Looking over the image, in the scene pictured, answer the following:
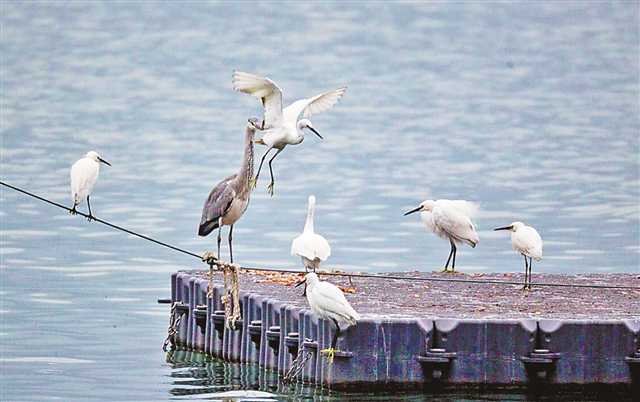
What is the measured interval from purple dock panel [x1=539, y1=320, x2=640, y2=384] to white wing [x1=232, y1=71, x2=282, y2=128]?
491 cm

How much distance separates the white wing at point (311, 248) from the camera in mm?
20938

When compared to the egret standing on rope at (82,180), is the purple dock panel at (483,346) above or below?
below

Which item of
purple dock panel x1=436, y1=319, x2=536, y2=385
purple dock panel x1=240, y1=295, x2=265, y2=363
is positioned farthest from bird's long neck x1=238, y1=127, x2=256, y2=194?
purple dock panel x1=436, y1=319, x2=536, y2=385

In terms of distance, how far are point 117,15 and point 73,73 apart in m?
29.3

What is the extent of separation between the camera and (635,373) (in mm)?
18422

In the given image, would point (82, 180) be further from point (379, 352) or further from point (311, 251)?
point (379, 352)

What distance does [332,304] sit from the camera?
17.8 meters

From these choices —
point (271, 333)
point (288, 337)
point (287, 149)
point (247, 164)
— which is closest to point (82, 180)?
point (247, 164)

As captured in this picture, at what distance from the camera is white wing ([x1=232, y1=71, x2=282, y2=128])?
21.6m

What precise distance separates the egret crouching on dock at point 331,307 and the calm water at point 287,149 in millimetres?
858

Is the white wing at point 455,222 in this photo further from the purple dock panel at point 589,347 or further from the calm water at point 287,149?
the purple dock panel at point 589,347

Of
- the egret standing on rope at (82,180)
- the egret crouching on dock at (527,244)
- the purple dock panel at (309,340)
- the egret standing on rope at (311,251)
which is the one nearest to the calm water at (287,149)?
the purple dock panel at (309,340)

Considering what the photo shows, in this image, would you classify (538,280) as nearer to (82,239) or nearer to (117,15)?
(82,239)

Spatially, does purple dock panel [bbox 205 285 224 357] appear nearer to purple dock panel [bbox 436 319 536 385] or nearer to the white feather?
the white feather
